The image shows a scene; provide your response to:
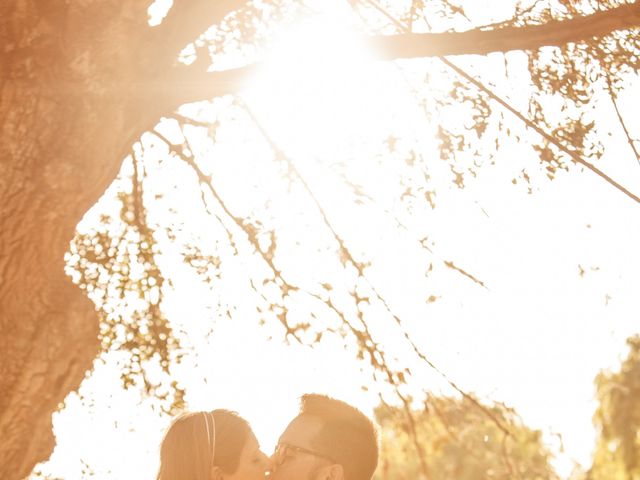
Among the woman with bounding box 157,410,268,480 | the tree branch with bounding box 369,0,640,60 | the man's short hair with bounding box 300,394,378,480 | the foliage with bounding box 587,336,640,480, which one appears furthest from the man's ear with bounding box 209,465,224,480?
the foliage with bounding box 587,336,640,480

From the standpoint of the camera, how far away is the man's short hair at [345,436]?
5461 mm

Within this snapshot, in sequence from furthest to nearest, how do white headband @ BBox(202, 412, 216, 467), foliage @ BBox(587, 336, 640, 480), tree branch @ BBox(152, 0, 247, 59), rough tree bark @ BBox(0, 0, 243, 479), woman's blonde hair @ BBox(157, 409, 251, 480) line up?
foliage @ BBox(587, 336, 640, 480) → tree branch @ BBox(152, 0, 247, 59) → white headband @ BBox(202, 412, 216, 467) → woman's blonde hair @ BBox(157, 409, 251, 480) → rough tree bark @ BBox(0, 0, 243, 479)

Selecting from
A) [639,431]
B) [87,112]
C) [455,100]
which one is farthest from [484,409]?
[639,431]

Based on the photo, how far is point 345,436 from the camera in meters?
5.52

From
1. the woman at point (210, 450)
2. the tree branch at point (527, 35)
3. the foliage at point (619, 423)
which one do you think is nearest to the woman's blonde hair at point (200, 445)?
the woman at point (210, 450)

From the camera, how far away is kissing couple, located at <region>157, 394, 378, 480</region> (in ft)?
17.2

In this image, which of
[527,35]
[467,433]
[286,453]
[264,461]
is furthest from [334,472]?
[467,433]

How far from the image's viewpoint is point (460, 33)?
5445mm

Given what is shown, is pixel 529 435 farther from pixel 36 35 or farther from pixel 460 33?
pixel 36 35

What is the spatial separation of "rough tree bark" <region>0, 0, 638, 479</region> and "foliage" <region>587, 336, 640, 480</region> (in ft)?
81.0

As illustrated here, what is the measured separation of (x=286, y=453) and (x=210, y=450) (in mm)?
442

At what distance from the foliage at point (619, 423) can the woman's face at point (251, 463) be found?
2435 cm

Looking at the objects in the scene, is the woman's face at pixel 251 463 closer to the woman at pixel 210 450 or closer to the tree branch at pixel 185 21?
the woman at pixel 210 450

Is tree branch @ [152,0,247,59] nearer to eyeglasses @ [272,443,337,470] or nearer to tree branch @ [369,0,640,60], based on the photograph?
tree branch @ [369,0,640,60]
